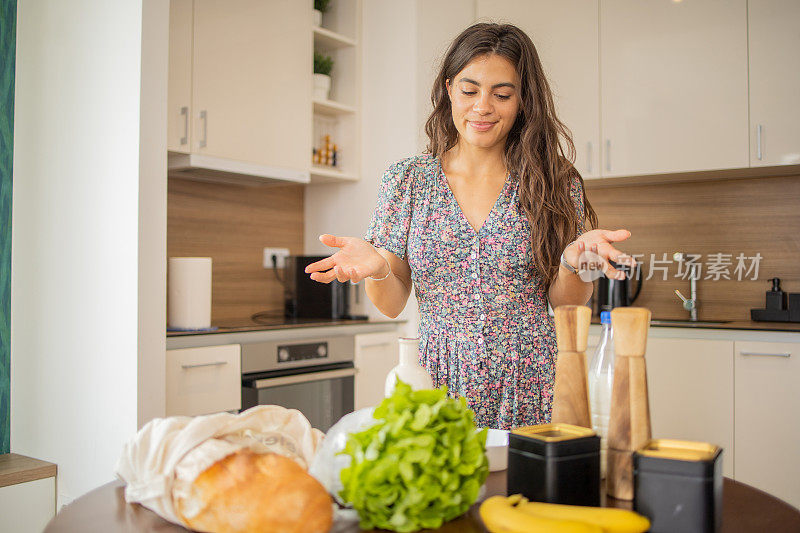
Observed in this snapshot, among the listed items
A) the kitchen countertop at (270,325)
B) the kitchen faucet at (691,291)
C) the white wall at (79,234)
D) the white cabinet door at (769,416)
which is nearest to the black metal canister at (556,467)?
the white wall at (79,234)

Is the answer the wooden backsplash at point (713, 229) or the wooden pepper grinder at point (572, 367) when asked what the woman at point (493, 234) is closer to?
the wooden pepper grinder at point (572, 367)

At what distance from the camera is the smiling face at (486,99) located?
151 centimetres

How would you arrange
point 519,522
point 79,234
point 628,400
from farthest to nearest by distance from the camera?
point 79,234 → point 628,400 → point 519,522

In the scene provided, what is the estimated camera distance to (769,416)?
285 cm

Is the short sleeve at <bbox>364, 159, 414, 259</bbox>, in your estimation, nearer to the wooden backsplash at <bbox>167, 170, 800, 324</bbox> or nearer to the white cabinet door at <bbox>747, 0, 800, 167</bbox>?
the wooden backsplash at <bbox>167, 170, 800, 324</bbox>

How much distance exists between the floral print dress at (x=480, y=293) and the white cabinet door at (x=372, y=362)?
5.09 feet

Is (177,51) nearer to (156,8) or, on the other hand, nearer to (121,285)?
(156,8)

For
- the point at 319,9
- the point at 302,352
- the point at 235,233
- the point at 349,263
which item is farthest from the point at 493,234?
the point at 319,9

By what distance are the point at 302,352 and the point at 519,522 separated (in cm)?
222

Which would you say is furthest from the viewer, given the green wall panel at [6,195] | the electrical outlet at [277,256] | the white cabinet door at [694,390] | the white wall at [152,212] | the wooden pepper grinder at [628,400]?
the electrical outlet at [277,256]

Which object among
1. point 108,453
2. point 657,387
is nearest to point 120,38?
point 108,453

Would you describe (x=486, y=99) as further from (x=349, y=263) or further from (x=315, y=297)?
(x=315, y=297)

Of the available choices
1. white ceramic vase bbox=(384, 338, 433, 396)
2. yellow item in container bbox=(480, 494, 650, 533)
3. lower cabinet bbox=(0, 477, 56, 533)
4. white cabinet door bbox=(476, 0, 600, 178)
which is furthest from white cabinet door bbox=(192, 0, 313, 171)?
yellow item in container bbox=(480, 494, 650, 533)

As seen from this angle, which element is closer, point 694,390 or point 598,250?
point 598,250
